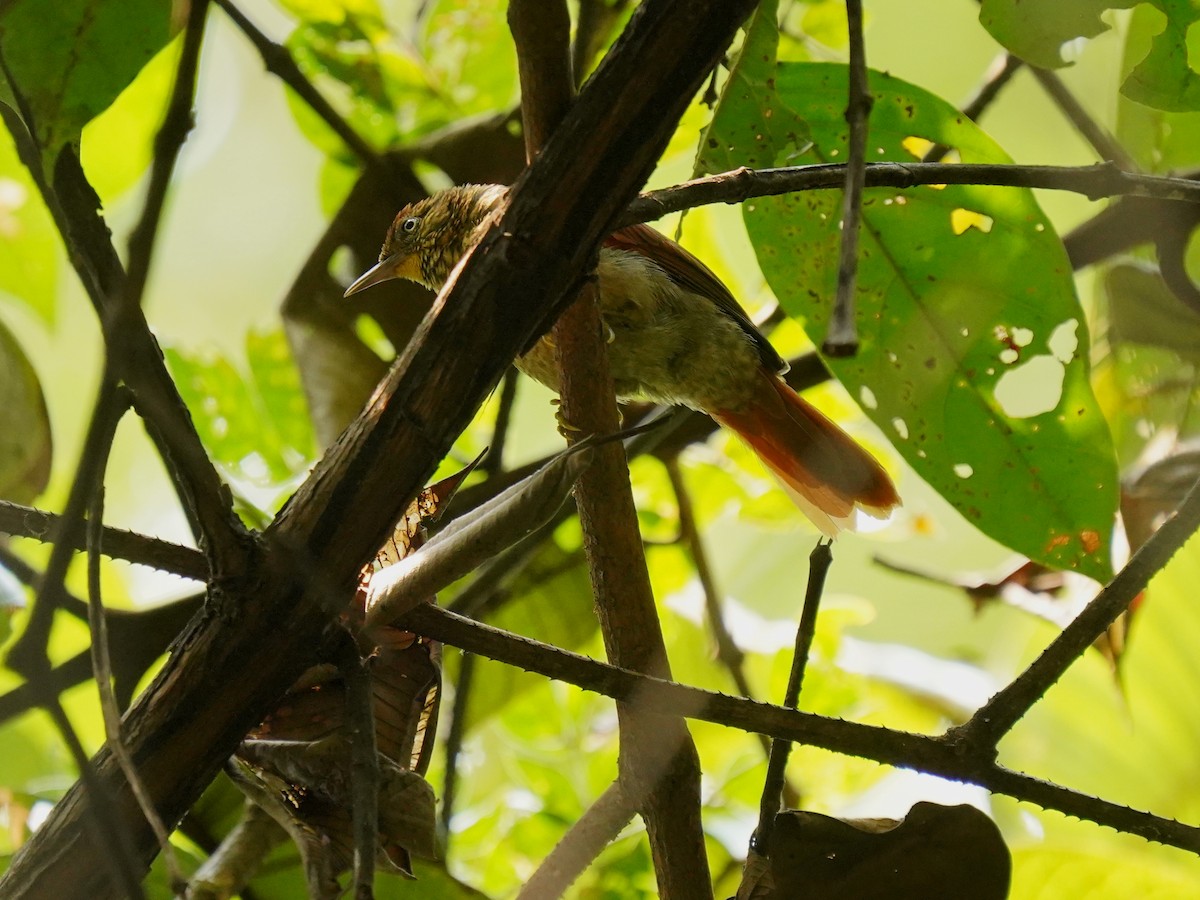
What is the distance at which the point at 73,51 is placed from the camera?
1014 millimetres

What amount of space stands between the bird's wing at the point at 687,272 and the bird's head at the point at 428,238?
0.31 m

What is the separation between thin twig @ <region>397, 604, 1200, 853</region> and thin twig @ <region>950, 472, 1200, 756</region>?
4 cm

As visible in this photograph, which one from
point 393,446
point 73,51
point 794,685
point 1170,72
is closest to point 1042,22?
point 1170,72

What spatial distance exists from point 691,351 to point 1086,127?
33.9 inches

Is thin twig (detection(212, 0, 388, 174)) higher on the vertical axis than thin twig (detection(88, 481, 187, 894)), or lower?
higher

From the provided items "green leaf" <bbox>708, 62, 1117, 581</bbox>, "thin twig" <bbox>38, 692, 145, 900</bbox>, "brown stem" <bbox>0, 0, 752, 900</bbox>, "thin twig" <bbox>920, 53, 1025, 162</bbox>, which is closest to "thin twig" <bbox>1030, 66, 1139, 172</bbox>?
"thin twig" <bbox>920, 53, 1025, 162</bbox>

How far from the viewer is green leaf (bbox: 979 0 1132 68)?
4.50 feet

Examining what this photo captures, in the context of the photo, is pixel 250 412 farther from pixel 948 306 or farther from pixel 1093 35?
pixel 1093 35

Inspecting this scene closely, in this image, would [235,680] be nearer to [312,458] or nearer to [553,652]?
[553,652]


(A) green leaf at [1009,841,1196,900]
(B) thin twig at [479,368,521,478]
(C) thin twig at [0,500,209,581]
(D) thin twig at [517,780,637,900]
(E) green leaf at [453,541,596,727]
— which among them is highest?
(B) thin twig at [479,368,521,478]

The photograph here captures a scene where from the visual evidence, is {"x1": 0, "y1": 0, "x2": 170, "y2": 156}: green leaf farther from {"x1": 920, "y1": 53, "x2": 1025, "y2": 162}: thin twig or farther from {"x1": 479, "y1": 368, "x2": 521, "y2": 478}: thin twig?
{"x1": 920, "y1": 53, "x2": 1025, "y2": 162}: thin twig

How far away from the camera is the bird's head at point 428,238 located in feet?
8.19

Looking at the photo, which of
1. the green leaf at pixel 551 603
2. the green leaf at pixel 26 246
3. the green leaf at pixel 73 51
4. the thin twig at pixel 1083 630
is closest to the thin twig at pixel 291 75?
the green leaf at pixel 26 246

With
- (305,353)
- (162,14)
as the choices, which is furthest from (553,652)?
(305,353)
